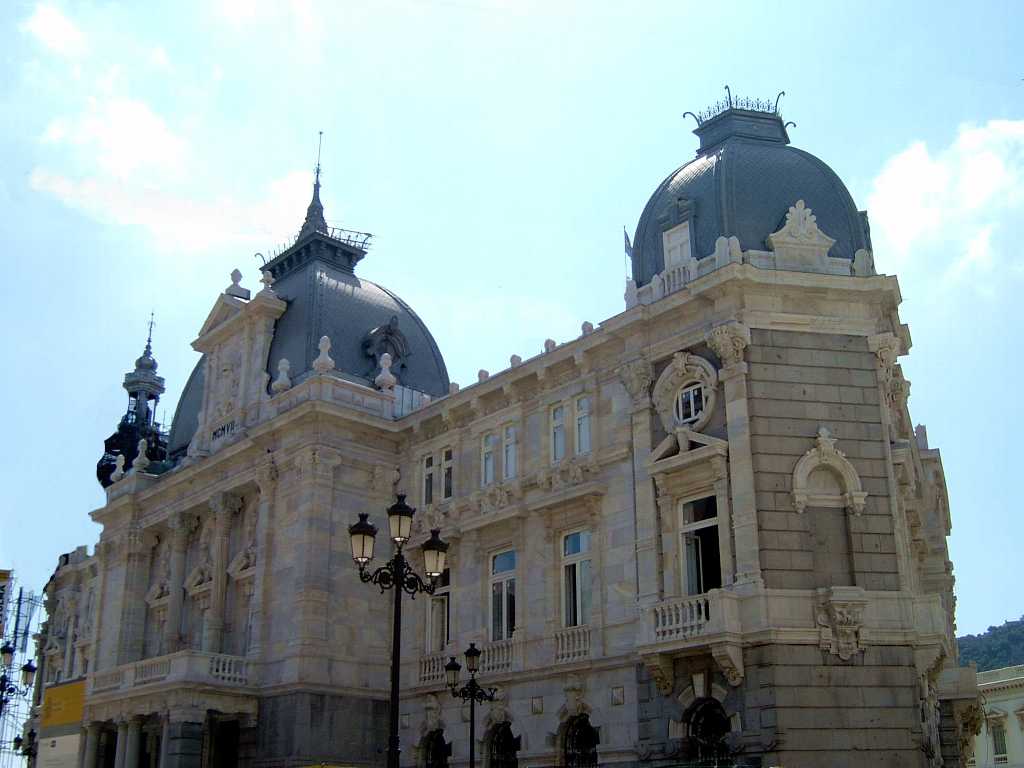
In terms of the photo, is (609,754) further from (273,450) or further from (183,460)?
(183,460)

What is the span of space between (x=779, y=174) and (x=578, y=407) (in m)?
8.37

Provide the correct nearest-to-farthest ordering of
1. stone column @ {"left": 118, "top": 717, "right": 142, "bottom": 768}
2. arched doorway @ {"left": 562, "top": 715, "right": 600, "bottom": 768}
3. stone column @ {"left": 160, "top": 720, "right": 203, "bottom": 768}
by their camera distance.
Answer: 1. arched doorway @ {"left": 562, "top": 715, "right": 600, "bottom": 768}
2. stone column @ {"left": 160, "top": 720, "right": 203, "bottom": 768}
3. stone column @ {"left": 118, "top": 717, "right": 142, "bottom": 768}

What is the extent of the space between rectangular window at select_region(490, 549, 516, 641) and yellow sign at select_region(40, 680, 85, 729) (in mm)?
15877

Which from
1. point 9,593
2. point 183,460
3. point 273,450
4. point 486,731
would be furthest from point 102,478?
point 486,731

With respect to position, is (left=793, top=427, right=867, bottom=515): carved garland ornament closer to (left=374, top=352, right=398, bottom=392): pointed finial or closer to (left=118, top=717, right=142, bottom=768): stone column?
(left=374, top=352, right=398, bottom=392): pointed finial

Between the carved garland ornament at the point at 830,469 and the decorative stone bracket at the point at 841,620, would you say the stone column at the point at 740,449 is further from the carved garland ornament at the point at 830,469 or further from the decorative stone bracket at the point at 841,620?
the decorative stone bracket at the point at 841,620

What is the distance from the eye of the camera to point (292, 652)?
35.1 m

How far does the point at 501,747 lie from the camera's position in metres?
32.1

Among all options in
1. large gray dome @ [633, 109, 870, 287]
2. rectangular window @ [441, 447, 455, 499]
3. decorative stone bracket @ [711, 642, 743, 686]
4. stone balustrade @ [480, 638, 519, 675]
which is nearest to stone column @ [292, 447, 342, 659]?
rectangular window @ [441, 447, 455, 499]

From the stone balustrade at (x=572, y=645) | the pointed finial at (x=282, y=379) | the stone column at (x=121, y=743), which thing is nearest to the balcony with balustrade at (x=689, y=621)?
the stone balustrade at (x=572, y=645)

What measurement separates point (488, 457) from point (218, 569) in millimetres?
11312

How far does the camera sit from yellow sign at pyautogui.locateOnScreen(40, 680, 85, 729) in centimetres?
3997

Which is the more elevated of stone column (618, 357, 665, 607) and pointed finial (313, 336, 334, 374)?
pointed finial (313, 336, 334, 374)

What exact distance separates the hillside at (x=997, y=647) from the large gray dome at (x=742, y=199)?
73153 millimetres
